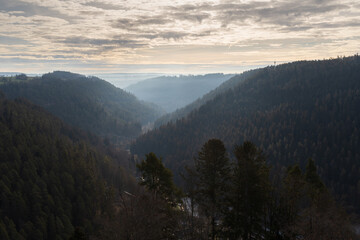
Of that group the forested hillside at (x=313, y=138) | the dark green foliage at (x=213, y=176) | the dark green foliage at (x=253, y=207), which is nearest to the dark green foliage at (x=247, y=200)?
the dark green foliage at (x=253, y=207)

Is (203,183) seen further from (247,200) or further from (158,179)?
(158,179)

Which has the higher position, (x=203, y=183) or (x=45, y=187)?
(x=203, y=183)

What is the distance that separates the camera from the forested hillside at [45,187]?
72.3 metres

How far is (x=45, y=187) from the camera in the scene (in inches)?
3349

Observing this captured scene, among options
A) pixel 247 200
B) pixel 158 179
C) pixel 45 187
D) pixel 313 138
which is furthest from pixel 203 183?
pixel 313 138

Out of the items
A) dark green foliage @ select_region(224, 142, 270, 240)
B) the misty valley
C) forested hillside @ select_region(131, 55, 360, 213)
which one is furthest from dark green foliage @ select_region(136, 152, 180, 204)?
forested hillside @ select_region(131, 55, 360, 213)

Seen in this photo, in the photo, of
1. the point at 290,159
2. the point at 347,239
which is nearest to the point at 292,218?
the point at 347,239

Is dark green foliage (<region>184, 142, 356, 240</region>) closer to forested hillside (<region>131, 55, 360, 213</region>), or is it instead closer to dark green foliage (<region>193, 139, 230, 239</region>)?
dark green foliage (<region>193, 139, 230, 239</region>)

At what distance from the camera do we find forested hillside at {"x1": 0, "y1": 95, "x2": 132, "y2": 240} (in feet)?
237

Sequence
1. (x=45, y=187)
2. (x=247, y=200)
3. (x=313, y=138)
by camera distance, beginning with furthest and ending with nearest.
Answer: (x=313, y=138) < (x=45, y=187) < (x=247, y=200)

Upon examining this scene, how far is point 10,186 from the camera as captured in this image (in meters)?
82.6

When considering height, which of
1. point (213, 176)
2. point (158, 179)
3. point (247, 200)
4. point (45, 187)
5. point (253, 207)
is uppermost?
point (213, 176)

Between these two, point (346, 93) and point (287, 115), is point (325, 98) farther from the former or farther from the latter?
point (287, 115)

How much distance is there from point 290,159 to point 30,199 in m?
126
